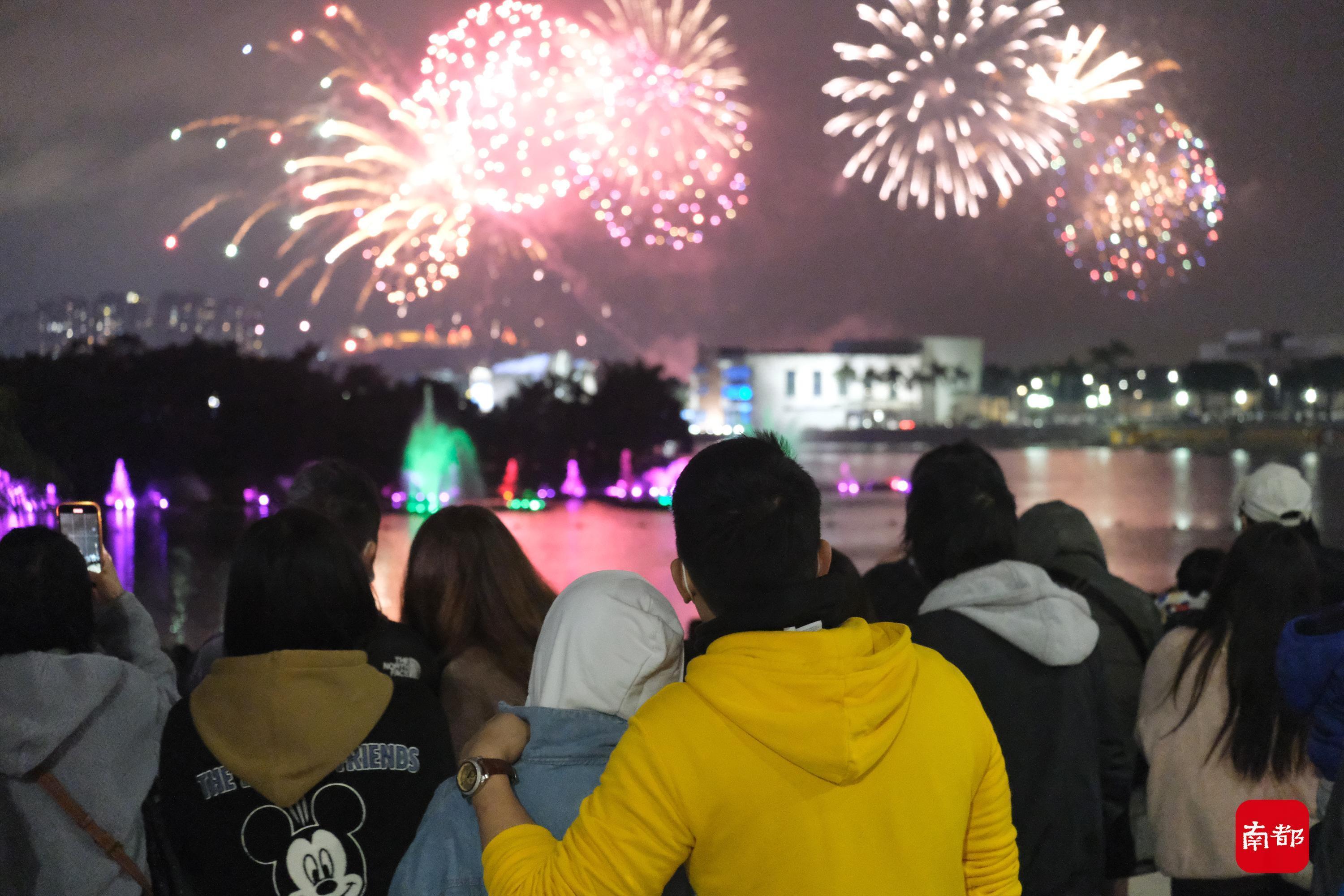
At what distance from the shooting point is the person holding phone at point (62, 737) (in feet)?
6.70

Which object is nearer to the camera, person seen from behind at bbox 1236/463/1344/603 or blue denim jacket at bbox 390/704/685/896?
blue denim jacket at bbox 390/704/685/896

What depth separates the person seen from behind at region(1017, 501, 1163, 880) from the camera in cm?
287

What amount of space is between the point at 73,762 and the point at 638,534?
62.4 feet

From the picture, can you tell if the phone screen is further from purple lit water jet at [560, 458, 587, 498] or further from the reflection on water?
purple lit water jet at [560, 458, 587, 498]

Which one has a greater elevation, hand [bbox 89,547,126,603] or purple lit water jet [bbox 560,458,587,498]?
hand [bbox 89,547,126,603]

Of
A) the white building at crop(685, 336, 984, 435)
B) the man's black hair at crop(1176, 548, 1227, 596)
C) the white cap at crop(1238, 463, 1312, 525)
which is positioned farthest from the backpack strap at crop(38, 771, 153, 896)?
the white building at crop(685, 336, 984, 435)

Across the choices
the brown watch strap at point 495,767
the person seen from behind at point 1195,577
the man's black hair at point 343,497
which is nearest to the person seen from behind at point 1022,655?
the brown watch strap at point 495,767

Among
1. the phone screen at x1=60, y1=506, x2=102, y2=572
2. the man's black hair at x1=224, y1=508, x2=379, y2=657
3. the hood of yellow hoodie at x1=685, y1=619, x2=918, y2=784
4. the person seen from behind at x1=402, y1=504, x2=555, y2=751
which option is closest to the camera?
the hood of yellow hoodie at x1=685, y1=619, x2=918, y2=784

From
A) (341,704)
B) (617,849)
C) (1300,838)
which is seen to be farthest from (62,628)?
(1300,838)

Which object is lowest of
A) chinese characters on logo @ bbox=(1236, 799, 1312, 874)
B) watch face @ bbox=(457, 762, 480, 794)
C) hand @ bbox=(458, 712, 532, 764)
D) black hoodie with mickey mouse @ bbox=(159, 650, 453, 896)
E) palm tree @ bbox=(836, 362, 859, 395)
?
chinese characters on logo @ bbox=(1236, 799, 1312, 874)

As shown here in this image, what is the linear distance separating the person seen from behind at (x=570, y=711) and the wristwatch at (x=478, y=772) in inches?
1.3

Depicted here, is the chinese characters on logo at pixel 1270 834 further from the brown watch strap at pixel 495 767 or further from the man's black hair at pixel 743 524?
the brown watch strap at pixel 495 767

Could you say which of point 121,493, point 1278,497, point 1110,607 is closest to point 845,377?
point 121,493

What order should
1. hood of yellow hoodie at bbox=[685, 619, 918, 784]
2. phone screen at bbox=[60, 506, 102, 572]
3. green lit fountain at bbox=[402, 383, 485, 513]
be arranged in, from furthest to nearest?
green lit fountain at bbox=[402, 383, 485, 513], phone screen at bbox=[60, 506, 102, 572], hood of yellow hoodie at bbox=[685, 619, 918, 784]
